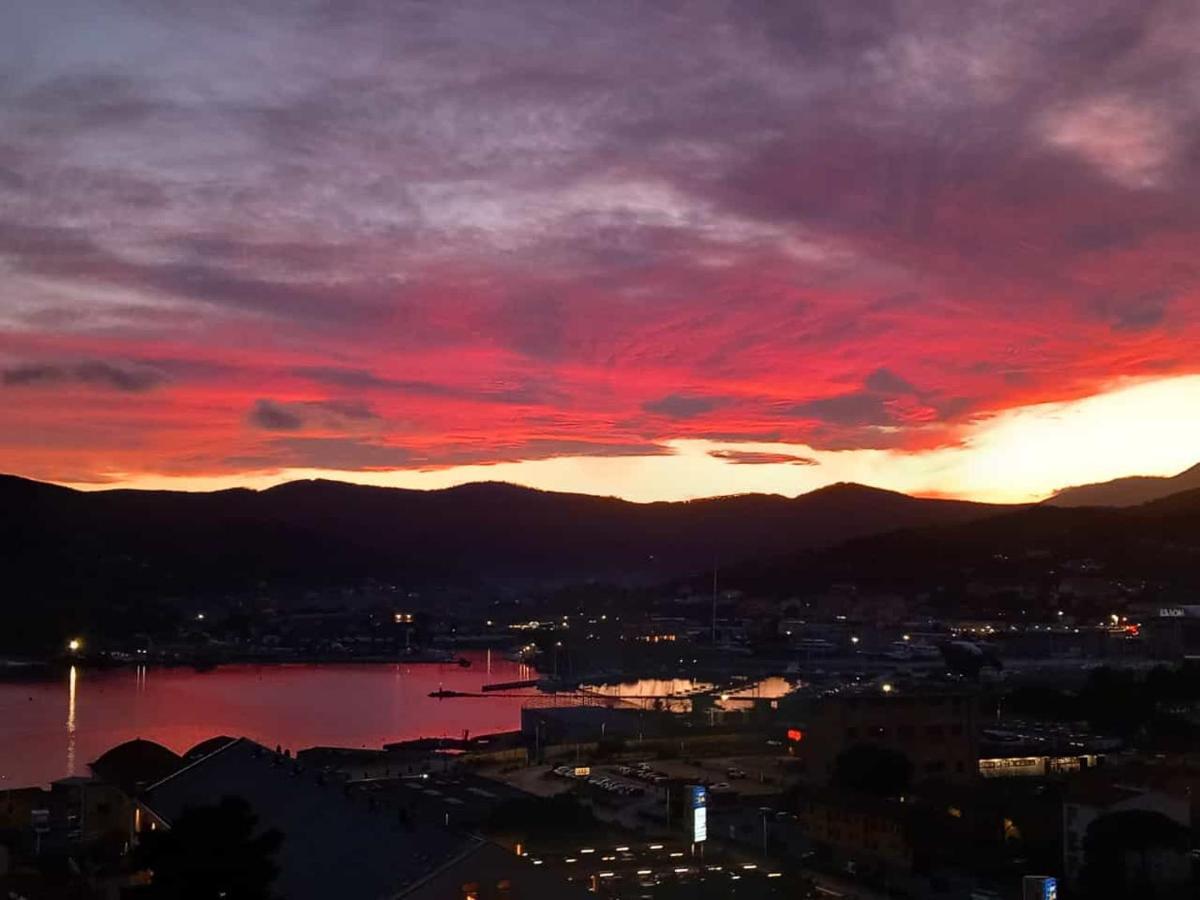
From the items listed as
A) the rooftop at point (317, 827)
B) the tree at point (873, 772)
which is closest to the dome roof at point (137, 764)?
the rooftop at point (317, 827)

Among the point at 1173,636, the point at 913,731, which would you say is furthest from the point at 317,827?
the point at 1173,636

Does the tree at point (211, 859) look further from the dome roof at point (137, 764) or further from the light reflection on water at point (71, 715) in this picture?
the light reflection on water at point (71, 715)

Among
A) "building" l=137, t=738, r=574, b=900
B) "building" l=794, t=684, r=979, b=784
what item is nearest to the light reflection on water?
"building" l=794, t=684, r=979, b=784

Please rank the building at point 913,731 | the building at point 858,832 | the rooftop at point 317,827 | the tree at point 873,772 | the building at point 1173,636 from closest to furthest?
1. the rooftop at point 317,827
2. the building at point 858,832
3. the tree at point 873,772
4. the building at point 913,731
5. the building at point 1173,636

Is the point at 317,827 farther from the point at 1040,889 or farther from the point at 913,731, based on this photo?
the point at 913,731

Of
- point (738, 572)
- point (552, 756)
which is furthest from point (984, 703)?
point (738, 572)

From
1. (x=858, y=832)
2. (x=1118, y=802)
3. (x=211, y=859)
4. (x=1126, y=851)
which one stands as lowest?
(x=858, y=832)

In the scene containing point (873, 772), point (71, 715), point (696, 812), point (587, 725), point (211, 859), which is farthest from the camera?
point (71, 715)

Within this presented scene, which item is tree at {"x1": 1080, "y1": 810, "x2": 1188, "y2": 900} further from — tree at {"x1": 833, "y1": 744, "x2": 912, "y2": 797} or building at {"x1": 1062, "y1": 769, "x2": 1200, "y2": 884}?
tree at {"x1": 833, "y1": 744, "x2": 912, "y2": 797}
